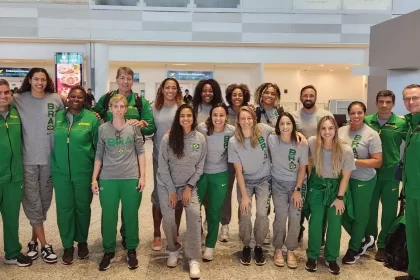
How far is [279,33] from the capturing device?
14.7 metres

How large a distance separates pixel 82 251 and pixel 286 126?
2.44m

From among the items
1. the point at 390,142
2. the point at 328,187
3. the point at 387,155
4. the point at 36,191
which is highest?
the point at 390,142

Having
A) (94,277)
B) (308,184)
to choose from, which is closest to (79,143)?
(94,277)

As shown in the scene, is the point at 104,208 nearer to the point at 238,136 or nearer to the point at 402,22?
the point at 238,136

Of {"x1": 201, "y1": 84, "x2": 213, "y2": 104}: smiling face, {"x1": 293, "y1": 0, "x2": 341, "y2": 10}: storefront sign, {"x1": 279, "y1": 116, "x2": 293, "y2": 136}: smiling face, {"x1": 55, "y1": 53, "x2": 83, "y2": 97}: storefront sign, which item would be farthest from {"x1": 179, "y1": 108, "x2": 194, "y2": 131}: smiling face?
{"x1": 293, "y1": 0, "x2": 341, "y2": 10}: storefront sign

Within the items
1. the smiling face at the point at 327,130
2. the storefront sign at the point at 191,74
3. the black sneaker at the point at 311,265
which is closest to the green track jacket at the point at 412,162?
the smiling face at the point at 327,130

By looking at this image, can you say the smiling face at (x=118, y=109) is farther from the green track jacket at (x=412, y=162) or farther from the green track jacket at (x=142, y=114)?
the green track jacket at (x=412, y=162)

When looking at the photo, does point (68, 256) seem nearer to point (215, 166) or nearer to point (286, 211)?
point (215, 166)

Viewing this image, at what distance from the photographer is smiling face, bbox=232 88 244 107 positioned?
4.20 m

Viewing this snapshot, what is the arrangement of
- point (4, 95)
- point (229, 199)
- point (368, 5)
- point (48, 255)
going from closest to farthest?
point (4, 95)
point (48, 255)
point (229, 199)
point (368, 5)

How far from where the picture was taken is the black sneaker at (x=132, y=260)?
3.71 m

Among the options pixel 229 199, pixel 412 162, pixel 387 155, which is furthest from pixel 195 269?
pixel 387 155

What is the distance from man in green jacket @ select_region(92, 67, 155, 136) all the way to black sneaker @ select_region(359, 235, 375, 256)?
256cm

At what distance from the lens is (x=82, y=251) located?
3924 mm
